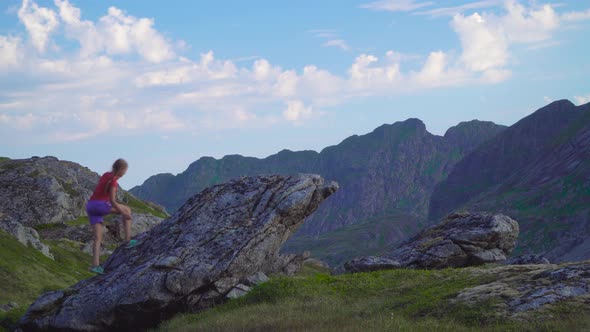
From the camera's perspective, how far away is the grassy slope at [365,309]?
17.6 m

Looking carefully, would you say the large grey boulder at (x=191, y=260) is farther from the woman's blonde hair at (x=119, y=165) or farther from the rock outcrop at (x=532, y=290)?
the rock outcrop at (x=532, y=290)

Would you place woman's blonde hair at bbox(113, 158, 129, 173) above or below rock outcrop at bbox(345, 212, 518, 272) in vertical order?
above

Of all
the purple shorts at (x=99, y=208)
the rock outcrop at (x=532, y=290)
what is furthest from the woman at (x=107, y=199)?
the rock outcrop at (x=532, y=290)

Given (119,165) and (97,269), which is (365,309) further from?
(97,269)

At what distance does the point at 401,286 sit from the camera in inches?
992

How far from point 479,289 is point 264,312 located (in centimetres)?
821

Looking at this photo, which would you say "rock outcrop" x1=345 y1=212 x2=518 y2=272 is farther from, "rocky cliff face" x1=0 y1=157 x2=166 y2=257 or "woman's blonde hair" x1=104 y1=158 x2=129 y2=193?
"rocky cliff face" x1=0 y1=157 x2=166 y2=257

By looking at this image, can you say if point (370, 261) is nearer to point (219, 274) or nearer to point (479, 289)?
point (219, 274)

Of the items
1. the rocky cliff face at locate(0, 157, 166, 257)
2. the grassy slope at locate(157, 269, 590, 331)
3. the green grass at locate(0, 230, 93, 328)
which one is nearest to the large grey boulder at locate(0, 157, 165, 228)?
the rocky cliff face at locate(0, 157, 166, 257)

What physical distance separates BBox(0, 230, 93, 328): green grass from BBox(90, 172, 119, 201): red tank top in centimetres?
901

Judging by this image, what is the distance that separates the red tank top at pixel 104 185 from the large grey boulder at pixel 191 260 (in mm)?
4093

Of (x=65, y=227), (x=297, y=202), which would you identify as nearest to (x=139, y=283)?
(x=297, y=202)

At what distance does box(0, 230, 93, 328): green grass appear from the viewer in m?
38.3

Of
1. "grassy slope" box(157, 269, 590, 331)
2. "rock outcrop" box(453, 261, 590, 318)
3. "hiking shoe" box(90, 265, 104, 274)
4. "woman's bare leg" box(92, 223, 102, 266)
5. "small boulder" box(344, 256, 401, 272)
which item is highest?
"woman's bare leg" box(92, 223, 102, 266)
